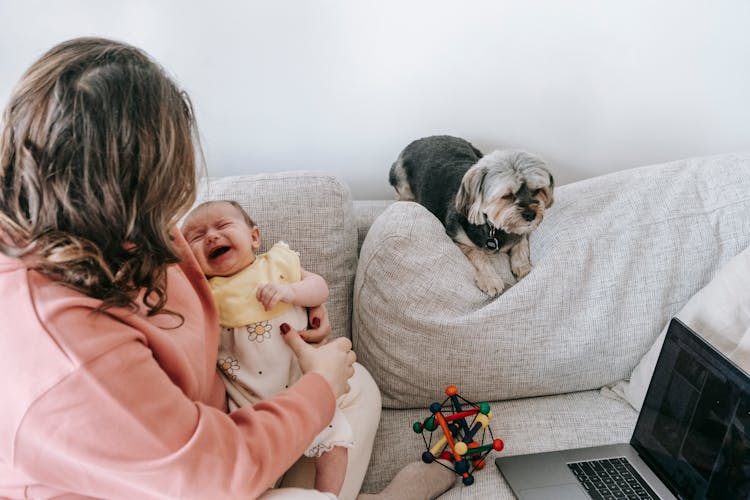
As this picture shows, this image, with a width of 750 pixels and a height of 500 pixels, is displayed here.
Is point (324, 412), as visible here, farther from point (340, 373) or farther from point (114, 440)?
point (114, 440)

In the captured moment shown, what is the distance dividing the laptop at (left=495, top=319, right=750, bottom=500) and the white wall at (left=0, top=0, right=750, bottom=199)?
98 centimetres

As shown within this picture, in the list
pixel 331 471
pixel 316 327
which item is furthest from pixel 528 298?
pixel 331 471

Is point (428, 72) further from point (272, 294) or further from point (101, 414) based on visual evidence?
point (101, 414)

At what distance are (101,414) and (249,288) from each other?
55 centimetres

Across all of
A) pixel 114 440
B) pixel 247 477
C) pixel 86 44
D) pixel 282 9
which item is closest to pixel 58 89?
pixel 86 44

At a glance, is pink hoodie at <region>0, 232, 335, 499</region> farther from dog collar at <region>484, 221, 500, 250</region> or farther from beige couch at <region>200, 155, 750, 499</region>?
dog collar at <region>484, 221, 500, 250</region>

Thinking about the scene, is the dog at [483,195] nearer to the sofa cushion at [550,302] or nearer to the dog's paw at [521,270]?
the dog's paw at [521,270]

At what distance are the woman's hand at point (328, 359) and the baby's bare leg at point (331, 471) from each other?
0.13m

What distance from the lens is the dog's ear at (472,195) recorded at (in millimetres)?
1652

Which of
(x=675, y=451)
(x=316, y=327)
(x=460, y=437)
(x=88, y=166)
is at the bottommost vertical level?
(x=460, y=437)

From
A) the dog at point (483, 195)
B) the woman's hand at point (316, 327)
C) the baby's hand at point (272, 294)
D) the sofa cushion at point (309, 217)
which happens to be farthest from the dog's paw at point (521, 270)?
the baby's hand at point (272, 294)

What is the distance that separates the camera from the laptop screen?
40.8 inches

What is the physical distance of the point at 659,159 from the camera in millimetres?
2043

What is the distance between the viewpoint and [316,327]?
1286 millimetres
